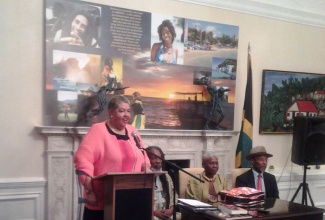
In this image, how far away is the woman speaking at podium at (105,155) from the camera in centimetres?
233

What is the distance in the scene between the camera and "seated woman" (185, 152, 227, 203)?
10.8 ft

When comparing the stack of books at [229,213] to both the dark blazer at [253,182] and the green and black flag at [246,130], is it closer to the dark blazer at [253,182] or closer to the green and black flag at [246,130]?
the dark blazer at [253,182]

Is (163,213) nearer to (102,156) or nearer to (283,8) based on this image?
(102,156)

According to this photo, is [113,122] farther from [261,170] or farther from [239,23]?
[239,23]

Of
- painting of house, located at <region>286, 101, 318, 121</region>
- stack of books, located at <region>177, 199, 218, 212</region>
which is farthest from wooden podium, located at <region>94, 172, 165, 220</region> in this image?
painting of house, located at <region>286, 101, 318, 121</region>

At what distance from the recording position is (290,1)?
16.9ft

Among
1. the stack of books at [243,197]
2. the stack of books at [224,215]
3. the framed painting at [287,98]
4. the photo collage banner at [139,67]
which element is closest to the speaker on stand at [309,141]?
the framed painting at [287,98]

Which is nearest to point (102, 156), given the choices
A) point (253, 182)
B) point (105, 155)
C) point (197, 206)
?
point (105, 155)

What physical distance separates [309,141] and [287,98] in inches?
33.3

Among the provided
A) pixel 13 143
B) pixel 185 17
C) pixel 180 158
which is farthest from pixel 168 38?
pixel 13 143

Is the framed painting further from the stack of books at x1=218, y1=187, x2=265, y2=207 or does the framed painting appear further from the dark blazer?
the stack of books at x1=218, y1=187, x2=265, y2=207

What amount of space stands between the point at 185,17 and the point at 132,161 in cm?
257

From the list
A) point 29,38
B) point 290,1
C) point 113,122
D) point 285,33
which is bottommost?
point 113,122

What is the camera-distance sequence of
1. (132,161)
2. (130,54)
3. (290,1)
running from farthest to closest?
(290,1) → (130,54) → (132,161)
